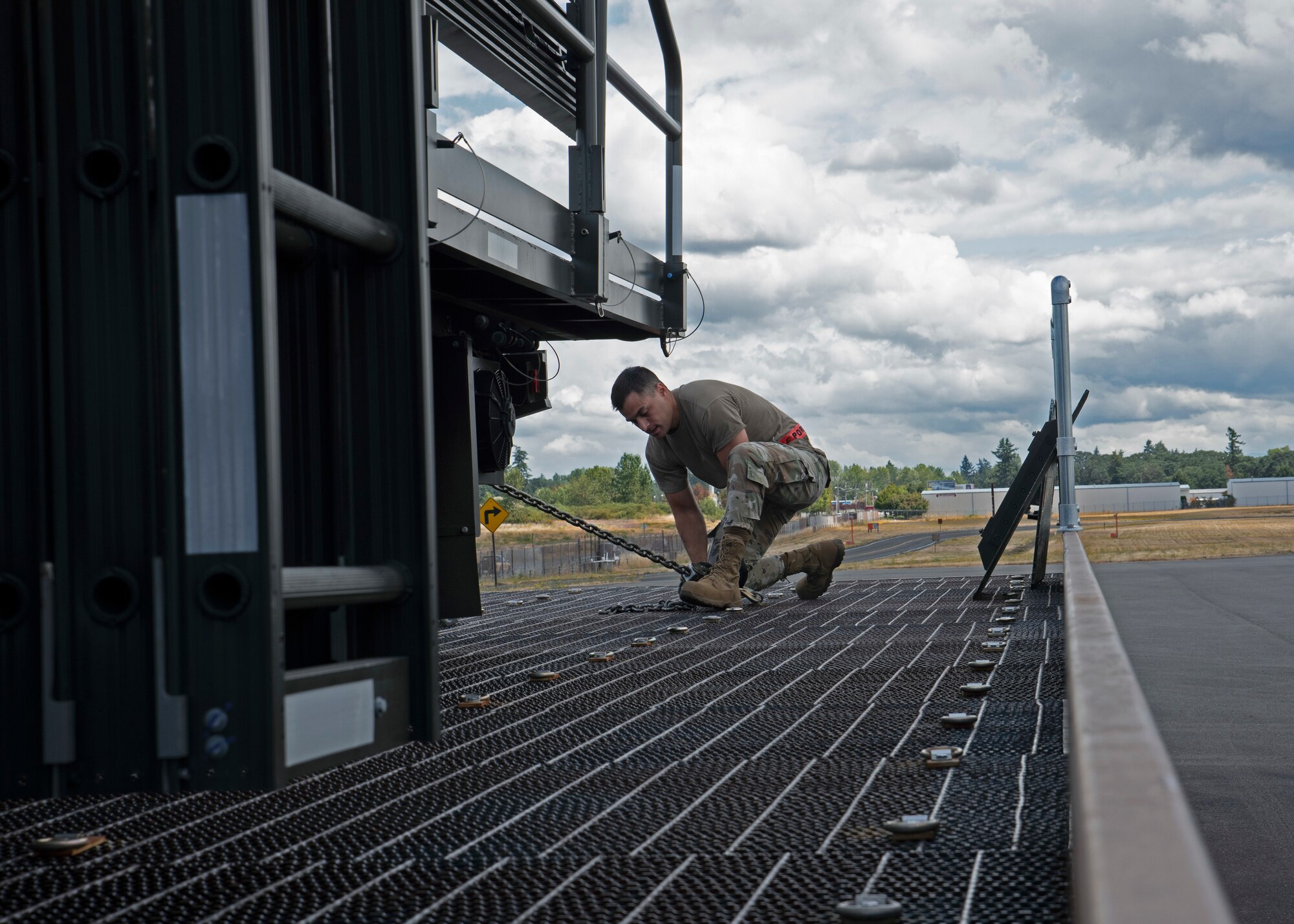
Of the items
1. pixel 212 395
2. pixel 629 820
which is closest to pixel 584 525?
pixel 629 820

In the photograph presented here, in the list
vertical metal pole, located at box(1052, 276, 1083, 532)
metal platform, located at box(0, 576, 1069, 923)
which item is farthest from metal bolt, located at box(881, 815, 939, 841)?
vertical metal pole, located at box(1052, 276, 1083, 532)

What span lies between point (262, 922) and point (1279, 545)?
44.7 meters

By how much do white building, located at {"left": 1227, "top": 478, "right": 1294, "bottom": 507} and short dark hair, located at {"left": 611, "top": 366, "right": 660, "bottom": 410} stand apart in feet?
451

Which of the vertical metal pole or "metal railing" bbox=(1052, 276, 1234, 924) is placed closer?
"metal railing" bbox=(1052, 276, 1234, 924)

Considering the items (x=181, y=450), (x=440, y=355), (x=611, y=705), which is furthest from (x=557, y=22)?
(x=181, y=450)

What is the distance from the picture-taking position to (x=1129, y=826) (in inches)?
39.0

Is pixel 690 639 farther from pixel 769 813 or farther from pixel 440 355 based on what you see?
pixel 769 813

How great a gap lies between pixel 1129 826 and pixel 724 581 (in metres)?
5.78

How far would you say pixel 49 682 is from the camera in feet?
4.89

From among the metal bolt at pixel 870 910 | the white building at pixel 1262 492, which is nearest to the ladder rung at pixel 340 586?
the metal bolt at pixel 870 910

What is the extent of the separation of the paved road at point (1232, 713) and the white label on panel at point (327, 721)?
368 centimetres

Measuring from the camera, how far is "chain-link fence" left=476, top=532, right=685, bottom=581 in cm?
4597

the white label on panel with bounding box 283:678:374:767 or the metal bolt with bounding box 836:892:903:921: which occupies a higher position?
the white label on panel with bounding box 283:678:374:767

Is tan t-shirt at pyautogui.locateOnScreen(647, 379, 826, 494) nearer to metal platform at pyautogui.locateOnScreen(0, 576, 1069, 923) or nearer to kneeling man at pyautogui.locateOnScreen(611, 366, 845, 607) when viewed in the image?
kneeling man at pyautogui.locateOnScreen(611, 366, 845, 607)
